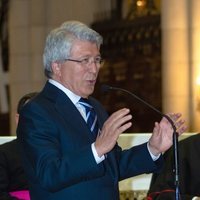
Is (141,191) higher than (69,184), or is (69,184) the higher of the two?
(69,184)

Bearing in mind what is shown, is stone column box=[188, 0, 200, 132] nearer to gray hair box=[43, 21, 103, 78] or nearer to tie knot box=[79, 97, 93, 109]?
tie knot box=[79, 97, 93, 109]

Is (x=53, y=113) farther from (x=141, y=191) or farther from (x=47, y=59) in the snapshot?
(x=141, y=191)

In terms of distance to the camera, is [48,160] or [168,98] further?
[168,98]

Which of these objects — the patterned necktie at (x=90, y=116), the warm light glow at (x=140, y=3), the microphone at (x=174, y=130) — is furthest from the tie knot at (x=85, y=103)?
the warm light glow at (x=140, y=3)

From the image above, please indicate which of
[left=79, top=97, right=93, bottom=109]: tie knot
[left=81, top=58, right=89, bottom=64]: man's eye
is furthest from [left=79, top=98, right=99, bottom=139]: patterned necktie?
[left=81, top=58, right=89, bottom=64]: man's eye

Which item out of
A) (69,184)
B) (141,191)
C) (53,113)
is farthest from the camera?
(141,191)

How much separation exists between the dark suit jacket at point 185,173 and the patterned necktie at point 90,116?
42.3 inches

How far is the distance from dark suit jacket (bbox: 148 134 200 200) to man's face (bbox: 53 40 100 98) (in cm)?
125

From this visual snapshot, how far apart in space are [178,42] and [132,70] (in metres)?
1.77

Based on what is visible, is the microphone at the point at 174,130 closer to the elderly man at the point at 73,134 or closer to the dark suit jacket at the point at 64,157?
the elderly man at the point at 73,134

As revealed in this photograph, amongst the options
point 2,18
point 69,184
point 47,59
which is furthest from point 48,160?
point 2,18

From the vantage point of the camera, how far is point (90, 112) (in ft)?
9.29

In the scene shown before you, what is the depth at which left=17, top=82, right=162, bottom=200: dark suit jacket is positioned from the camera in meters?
2.41

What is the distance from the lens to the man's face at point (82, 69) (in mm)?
2672
